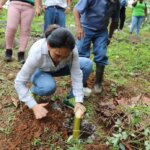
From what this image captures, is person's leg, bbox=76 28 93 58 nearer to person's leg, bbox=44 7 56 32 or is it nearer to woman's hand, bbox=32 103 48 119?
person's leg, bbox=44 7 56 32

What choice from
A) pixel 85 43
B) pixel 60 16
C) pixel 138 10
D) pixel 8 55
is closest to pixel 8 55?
pixel 8 55

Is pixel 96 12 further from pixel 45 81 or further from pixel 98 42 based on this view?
pixel 45 81

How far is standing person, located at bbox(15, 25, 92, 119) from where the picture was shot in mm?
3051

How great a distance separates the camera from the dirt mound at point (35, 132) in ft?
11.0

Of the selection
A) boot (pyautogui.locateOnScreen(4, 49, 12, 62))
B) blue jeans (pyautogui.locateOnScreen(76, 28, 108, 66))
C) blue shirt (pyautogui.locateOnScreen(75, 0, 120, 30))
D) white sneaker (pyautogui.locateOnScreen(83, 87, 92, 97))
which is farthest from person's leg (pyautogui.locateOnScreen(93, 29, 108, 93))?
boot (pyautogui.locateOnScreen(4, 49, 12, 62))

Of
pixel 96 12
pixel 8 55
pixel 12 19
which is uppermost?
pixel 96 12

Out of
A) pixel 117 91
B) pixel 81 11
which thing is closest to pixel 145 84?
pixel 117 91

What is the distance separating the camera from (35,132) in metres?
3.43

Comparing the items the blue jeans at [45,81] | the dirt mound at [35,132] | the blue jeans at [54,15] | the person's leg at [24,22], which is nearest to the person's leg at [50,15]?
the blue jeans at [54,15]

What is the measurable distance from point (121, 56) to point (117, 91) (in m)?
2.15

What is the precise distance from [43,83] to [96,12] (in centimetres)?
122

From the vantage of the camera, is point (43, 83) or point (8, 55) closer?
point (43, 83)

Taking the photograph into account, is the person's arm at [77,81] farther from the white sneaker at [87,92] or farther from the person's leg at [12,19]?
the person's leg at [12,19]

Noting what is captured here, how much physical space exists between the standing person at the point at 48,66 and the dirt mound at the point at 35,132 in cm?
18
